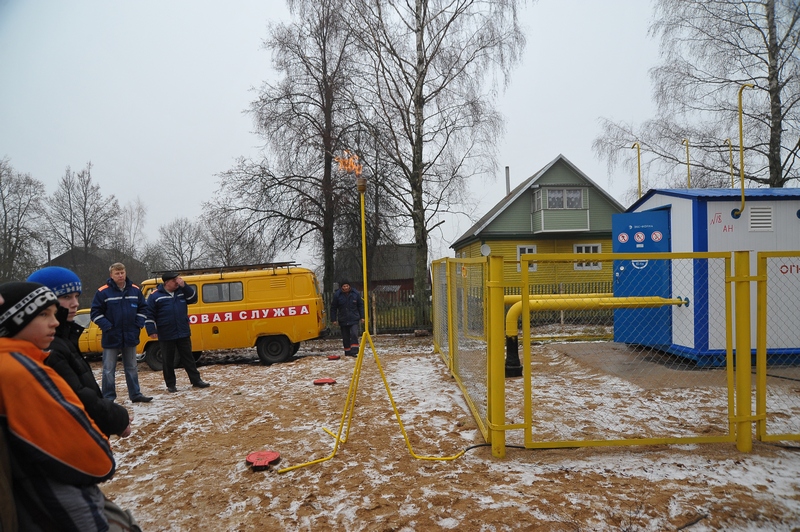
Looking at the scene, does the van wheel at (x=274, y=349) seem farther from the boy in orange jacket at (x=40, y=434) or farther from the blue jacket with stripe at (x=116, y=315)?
the boy in orange jacket at (x=40, y=434)

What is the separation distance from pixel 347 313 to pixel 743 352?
7.75 m

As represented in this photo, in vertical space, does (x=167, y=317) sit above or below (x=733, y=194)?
below

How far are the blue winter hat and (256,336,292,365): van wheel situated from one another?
799 centimetres

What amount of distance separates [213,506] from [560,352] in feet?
24.1

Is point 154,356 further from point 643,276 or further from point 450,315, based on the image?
point 643,276

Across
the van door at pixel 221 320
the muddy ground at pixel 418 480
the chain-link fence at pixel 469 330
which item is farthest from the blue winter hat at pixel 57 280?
the van door at pixel 221 320

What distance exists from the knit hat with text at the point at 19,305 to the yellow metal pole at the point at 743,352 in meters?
4.72

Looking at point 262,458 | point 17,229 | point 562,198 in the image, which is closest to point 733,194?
point 262,458

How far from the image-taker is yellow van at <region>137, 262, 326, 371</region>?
10469 millimetres

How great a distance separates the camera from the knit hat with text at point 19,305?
1.84 metres

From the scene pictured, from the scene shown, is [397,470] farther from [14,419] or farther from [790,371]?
[790,371]

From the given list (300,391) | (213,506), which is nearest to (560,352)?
(300,391)

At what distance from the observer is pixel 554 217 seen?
2461 cm

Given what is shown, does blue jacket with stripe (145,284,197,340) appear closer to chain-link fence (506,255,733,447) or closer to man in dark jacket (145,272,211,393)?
man in dark jacket (145,272,211,393)
